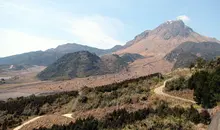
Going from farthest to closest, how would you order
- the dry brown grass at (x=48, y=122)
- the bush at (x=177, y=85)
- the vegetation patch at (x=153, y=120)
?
the bush at (x=177, y=85), the dry brown grass at (x=48, y=122), the vegetation patch at (x=153, y=120)

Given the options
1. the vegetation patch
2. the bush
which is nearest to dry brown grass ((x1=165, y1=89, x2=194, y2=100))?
the bush

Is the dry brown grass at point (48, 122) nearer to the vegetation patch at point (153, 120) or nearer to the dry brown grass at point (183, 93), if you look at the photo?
the vegetation patch at point (153, 120)

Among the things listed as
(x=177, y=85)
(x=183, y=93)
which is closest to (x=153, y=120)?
(x=183, y=93)

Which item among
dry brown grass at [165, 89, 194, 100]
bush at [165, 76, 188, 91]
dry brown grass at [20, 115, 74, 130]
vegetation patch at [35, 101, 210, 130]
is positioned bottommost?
dry brown grass at [20, 115, 74, 130]

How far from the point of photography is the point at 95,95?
61656 mm

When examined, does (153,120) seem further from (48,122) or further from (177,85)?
(177,85)

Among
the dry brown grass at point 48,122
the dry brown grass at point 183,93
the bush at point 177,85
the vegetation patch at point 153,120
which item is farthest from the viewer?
the bush at point 177,85

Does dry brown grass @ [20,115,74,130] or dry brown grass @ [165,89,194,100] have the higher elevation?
dry brown grass @ [165,89,194,100]

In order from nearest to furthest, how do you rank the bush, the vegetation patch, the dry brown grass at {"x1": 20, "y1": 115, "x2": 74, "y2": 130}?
1. the vegetation patch
2. the dry brown grass at {"x1": 20, "y1": 115, "x2": 74, "y2": 130}
3. the bush

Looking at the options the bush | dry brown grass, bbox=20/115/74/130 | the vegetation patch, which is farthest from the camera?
the bush

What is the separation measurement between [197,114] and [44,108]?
3916cm

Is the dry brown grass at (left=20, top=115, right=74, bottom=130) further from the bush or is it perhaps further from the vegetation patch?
the bush

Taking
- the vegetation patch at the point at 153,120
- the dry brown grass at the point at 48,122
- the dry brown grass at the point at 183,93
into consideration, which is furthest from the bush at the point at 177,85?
the dry brown grass at the point at 48,122

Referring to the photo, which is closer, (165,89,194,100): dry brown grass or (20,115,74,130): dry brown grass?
(20,115,74,130): dry brown grass
